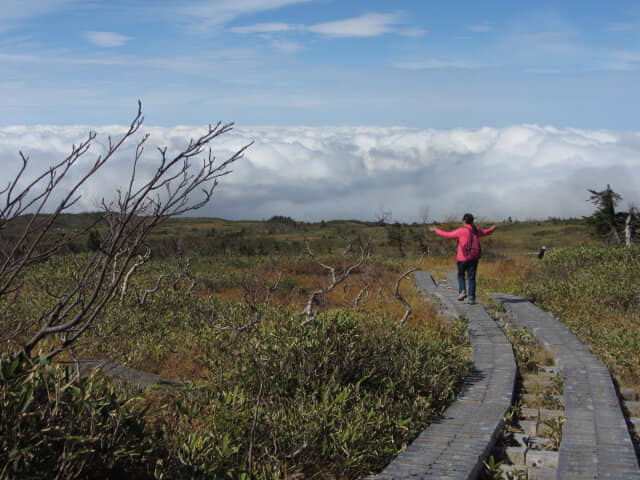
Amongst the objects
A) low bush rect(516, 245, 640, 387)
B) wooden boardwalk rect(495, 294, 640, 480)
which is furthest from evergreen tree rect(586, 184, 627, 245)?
wooden boardwalk rect(495, 294, 640, 480)

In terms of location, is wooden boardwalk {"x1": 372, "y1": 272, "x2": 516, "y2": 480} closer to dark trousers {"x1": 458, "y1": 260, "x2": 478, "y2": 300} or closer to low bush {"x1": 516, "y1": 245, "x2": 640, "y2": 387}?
low bush {"x1": 516, "y1": 245, "x2": 640, "y2": 387}

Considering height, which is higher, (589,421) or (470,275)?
(470,275)

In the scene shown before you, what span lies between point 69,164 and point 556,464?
3930mm

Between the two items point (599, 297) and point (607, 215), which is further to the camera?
point (607, 215)

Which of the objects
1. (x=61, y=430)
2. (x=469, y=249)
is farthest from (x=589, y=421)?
(x=469, y=249)

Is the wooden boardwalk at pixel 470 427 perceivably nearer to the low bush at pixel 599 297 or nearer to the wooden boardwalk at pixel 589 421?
the wooden boardwalk at pixel 589 421

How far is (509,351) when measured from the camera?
7926 millimetres

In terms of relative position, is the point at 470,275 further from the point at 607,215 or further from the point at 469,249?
the point at 607,215

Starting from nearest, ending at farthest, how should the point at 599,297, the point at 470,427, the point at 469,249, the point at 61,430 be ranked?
the point at 61,430 < the point at 470,427 < the point at 469,249 < the point at 599,297

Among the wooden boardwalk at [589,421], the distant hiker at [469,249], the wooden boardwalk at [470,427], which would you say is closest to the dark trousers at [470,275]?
the distant hiker at [469,249]

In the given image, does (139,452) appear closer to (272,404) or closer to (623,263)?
(272,404)

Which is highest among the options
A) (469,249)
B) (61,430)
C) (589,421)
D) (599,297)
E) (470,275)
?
(469,249)

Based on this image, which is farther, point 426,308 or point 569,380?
point 426,308

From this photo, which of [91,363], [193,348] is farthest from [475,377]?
[91,363]
